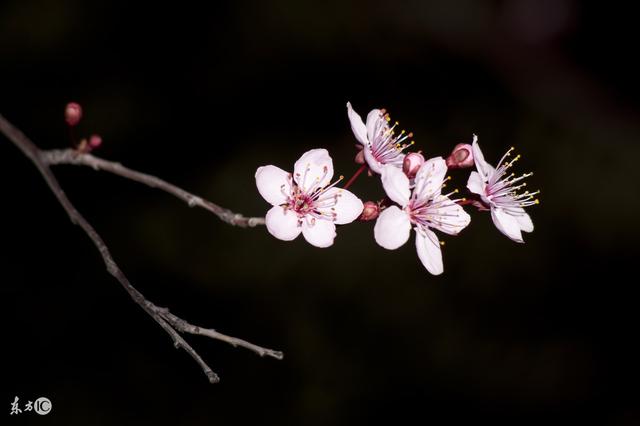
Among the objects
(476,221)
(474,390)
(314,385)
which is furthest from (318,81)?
(474,390)

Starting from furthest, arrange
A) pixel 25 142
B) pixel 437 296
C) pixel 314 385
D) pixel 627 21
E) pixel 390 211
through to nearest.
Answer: pixel 627 21
pixel 437 296
pixel 314 385
pixel 390 211
pixel 25 142

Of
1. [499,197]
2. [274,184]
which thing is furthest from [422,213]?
[274,184]

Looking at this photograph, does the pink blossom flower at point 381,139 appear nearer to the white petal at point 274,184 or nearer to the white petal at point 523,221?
the white petal at point 274,184

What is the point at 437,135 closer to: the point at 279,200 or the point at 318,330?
the point at 318,330

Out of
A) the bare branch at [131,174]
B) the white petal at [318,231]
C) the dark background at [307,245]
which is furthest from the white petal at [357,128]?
the dark background at [307,245]

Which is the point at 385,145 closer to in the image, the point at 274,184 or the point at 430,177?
the point at 430,177

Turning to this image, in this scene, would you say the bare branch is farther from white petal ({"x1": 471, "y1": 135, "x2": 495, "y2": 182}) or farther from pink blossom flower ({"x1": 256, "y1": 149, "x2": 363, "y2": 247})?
white petal ({"x1": 471, "y1": 135, "x2": 495, "y2": 182})
